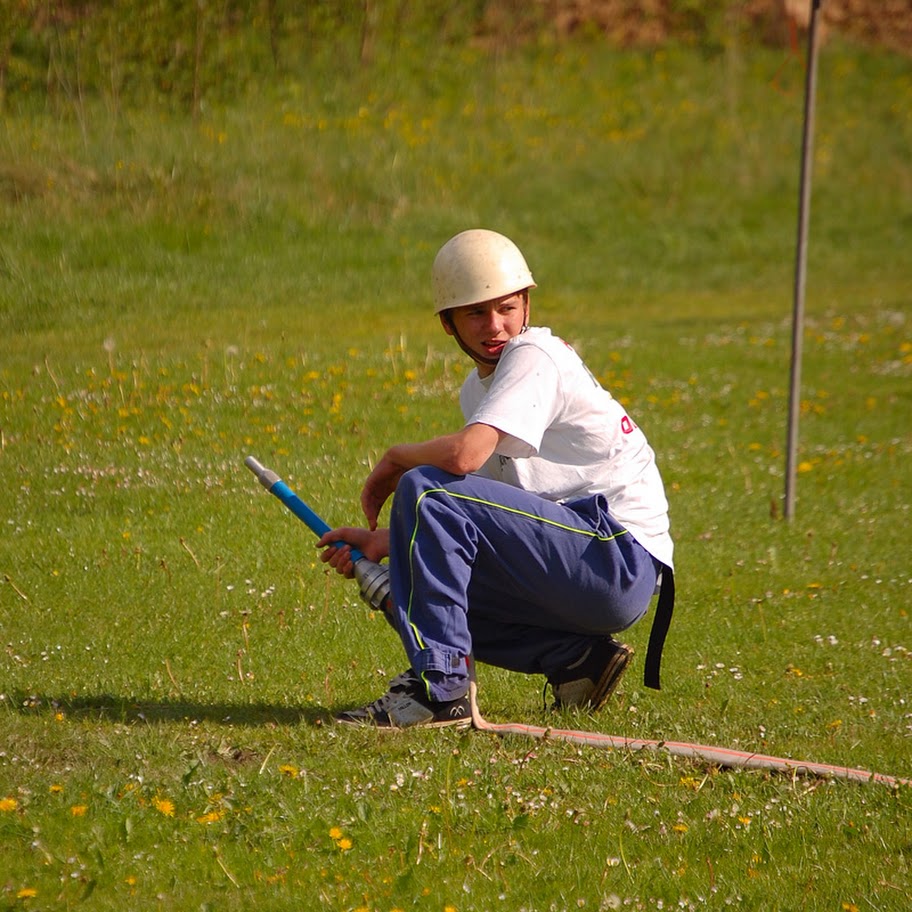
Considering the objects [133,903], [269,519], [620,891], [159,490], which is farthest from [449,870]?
[159,490]

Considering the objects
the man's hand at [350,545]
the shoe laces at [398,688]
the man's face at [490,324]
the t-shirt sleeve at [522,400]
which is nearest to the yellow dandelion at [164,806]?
the shoe laces at [398,688]

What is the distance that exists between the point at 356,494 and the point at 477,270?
149 inches

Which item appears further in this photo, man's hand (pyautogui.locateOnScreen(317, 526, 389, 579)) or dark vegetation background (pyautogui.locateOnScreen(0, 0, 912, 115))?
dark vegetation background (pyautogui.locateOnScreen(0, 0, 912, 115))

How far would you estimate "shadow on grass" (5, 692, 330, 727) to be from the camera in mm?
5094

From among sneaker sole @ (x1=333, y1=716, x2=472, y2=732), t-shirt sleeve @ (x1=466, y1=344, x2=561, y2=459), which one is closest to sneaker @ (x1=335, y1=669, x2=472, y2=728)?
sneaker sole @ (x1=333, y1=716, x2=472, y2=732)

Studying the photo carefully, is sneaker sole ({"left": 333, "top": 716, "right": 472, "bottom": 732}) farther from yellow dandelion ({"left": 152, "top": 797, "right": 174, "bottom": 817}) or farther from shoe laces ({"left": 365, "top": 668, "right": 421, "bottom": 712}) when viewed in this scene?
yellow dandelion ({"left": 152, "top": 797, "right": 174, "bottom": 817})

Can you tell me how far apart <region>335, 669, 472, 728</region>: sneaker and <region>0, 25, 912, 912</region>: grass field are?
0.24ft

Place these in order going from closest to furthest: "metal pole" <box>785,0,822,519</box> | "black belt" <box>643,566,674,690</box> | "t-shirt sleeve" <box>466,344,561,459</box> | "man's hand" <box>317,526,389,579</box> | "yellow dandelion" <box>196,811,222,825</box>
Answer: "yellow dandelion" <box>196,811,222,825</box> → "t-shirt sleeve" <box>466,344,561,459</box> → "man's hand" <box>317,526,389,579</box> → "black belt" <box>643,566,674,690</box> → "metal pole" <box>785,0,822,519</box>

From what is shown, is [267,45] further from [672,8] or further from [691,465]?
[672,8]

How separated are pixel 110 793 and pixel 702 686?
268cm

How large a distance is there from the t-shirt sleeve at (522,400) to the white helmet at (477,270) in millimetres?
262

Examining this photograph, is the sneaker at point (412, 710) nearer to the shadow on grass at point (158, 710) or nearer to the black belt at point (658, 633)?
the shadow on grass at point (158, 710)

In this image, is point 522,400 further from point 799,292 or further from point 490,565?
point 799,292

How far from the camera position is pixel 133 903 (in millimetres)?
3646
